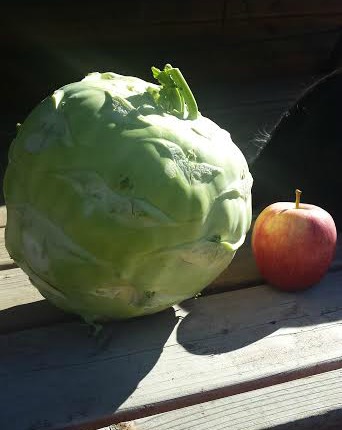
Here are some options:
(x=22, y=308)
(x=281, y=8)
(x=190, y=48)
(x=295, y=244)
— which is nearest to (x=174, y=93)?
(x=295, y=244)

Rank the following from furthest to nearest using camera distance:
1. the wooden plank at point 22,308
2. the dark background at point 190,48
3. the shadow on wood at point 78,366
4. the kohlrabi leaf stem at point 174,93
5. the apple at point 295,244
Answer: the dark background at point 190,48, the apple at point 295,244, the wooden plank at point 22,308, the kohlrabi leaf stem at point 174,93, the shadow on wood at point 78,366

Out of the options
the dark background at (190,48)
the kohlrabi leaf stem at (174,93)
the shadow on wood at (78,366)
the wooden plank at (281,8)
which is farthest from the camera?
the wooden plank at (281,8)

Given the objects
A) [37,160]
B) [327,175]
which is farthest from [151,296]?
[327,175]

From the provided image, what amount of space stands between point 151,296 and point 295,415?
52 centimetres

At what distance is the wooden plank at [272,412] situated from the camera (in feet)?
5.37

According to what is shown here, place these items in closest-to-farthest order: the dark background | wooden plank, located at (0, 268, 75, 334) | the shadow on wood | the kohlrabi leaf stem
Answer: the shadow on wood
the kohlrabi leaf stem
wooden plank, located at (0, 268, 75, 334)
the dark background

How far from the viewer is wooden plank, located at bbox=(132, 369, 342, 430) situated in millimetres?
1638

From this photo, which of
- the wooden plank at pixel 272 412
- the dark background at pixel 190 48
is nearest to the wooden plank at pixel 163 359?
the wooden plank at pixel 272 412

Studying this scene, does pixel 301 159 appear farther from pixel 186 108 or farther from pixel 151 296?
pixel 151 296

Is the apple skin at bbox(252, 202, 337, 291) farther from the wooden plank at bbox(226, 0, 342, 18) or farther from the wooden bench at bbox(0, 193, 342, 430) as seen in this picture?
the wooden plank at bbox(226, 0, 342, 18)

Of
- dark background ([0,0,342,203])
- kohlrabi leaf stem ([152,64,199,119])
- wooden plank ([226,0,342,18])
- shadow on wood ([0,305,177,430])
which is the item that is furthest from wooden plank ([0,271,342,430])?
wooden plank ([226,0,342,18])

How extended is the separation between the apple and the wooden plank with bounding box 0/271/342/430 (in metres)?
0.07

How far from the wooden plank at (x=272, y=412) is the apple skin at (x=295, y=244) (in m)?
0.25

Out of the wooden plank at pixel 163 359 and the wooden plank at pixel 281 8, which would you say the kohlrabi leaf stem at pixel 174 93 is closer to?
the wooden plank at pixel 163 359
